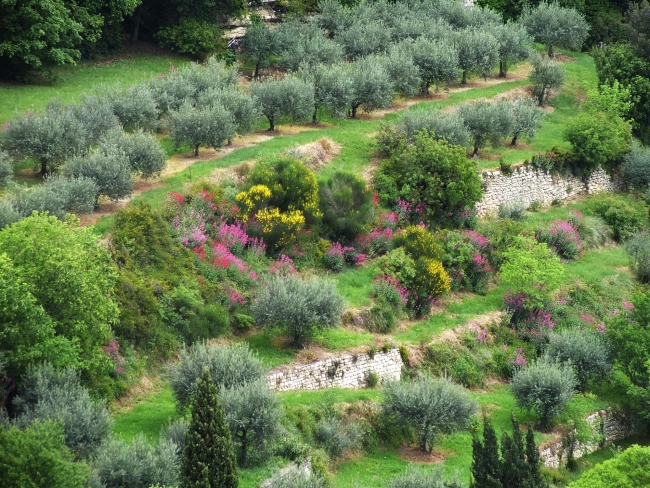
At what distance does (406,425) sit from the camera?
115 ft

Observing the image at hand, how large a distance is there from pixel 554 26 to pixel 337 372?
33.6 meters

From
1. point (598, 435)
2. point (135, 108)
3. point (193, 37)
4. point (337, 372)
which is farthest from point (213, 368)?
point (193, 37)

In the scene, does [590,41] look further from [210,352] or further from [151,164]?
[210,352]

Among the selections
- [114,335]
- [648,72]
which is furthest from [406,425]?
[648,72]

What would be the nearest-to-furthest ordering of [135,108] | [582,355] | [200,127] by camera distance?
[582,355] < [200,127] < [135,108]

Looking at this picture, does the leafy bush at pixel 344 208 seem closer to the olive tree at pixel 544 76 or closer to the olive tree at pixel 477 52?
the olive tree at pixel 477 52

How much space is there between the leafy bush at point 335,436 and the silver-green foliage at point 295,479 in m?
2.40

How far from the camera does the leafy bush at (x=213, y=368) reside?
104ft

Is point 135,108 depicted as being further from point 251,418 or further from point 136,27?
point 251,418

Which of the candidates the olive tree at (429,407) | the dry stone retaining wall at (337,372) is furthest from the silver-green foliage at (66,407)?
the olive tree at (429,407)

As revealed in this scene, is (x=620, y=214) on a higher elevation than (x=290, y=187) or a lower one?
lower

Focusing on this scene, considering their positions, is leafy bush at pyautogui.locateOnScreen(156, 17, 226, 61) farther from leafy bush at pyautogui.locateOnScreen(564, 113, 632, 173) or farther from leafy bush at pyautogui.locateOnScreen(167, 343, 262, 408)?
leafy bush at pyautogui.locateOnScreen(167, 343, 262, 408)

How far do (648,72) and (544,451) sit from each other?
28331 mm

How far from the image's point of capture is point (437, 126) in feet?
160
